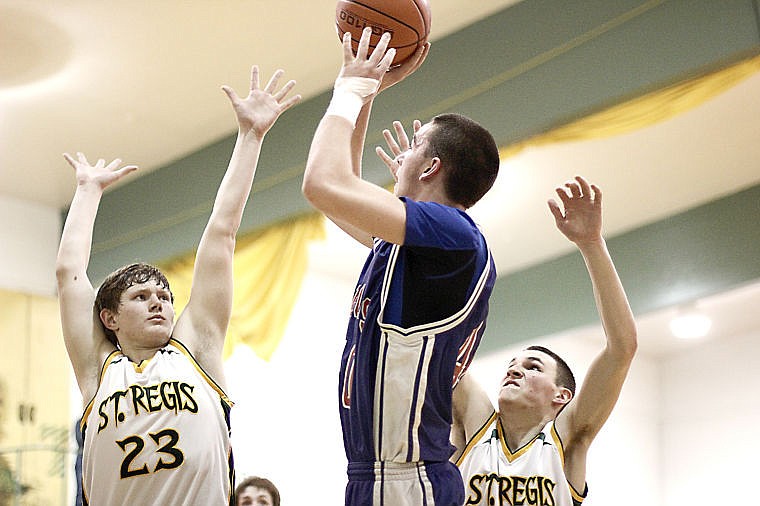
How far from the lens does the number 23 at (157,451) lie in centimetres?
271

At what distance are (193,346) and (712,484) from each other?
6604 millimetres

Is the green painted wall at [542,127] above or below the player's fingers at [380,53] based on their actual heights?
above

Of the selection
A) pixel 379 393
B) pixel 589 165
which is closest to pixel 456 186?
pixel 379 393

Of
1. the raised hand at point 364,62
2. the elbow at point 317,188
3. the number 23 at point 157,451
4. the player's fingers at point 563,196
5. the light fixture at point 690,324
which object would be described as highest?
the light fixture at point 690,324

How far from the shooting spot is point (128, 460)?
2.72 meters

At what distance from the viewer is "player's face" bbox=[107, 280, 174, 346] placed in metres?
2.91

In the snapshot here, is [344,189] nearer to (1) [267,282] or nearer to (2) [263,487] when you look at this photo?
(2) [263,487]

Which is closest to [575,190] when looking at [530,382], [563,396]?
[530,382]

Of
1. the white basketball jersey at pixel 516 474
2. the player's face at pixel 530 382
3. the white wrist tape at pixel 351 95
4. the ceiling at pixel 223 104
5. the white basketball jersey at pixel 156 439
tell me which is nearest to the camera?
the white wrist tape at pixel 351 95

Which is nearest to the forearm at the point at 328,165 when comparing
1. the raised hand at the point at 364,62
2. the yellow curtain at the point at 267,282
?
the raised hand at the point at 364,62

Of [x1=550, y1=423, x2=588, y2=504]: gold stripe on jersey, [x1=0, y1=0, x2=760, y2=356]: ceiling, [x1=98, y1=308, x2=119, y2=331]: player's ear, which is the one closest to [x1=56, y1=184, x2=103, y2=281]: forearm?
[x1=98, y1=308, x2=119, y2=331]: player's ear

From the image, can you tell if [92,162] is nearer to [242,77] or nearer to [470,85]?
[242,77]

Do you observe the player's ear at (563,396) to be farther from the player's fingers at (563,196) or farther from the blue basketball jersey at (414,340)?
the blue basketball jersey at (414,340)

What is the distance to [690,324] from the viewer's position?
7988 millimetres
